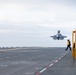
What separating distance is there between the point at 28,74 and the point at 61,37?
103086 mm

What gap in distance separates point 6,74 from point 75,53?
21.8 m

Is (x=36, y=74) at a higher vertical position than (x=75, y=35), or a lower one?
lower

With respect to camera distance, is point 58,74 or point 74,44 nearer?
point 58,74

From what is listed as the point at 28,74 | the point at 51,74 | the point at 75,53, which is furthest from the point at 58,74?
the point at 75,53

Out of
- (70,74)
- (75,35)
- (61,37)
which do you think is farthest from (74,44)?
(61,37)

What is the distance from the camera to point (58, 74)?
19.1 m

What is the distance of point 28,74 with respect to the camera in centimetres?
1914

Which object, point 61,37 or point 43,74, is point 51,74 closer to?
point 43,74

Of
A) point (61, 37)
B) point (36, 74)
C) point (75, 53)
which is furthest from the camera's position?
point (61, 37)

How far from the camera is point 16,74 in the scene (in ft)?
62.3

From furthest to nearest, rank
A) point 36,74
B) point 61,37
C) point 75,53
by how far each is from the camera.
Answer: point 61,37 < point 75,53 < point 36,74

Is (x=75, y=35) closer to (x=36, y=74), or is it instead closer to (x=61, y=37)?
(x=36, y=74)

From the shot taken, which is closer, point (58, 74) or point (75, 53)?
point (58, 74)

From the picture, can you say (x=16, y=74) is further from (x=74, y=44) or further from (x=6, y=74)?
(x=74, y=44)
